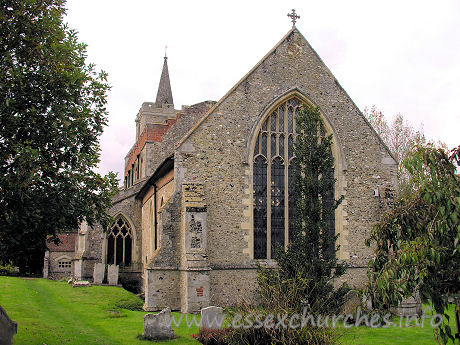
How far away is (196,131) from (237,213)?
348cm

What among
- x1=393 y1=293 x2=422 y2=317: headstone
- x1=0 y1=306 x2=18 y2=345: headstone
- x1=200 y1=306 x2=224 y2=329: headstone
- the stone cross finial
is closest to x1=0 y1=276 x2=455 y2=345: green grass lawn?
x1=393 y1=293 x2=422 y2=317: headstone

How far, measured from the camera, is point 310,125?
12.9 metres

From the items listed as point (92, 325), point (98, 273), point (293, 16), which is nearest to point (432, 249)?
point (92, 325)

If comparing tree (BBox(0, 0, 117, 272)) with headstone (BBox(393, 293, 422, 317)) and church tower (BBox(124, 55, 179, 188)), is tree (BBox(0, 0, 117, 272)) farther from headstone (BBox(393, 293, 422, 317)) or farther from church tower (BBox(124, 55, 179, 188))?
church tower (BBox(124, 55, 179, 188))

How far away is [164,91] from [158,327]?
3501cm

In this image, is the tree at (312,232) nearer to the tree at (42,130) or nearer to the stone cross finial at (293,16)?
the tree at (42,130)

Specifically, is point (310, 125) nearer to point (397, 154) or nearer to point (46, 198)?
point (46, 198)

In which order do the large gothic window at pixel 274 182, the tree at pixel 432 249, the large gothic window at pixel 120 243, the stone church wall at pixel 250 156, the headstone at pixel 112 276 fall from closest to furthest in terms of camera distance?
the tree at pixel 432 249 < the stone church wall at pixel 250 156 < the large gothic window at pixel 274 182 < the headstone at pixel 112 276 < the large gothic window at pixel 120 243

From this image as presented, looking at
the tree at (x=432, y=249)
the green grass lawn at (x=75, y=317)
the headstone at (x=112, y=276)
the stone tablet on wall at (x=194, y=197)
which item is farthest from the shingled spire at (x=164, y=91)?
the tree at (x=432, y=249)

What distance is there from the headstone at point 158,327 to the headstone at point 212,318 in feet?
2.99

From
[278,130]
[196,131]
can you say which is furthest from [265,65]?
[196,131]

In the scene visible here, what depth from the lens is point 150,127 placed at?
32.1 meters

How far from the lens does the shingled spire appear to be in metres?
43.7

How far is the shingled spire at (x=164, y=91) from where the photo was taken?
43.7m
